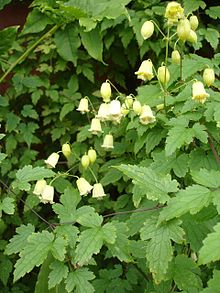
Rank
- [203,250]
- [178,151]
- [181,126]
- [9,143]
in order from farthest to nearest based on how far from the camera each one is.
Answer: [9,143]
[178,151]
[181,126]
[203,250]

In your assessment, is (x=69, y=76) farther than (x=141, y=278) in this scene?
Yes

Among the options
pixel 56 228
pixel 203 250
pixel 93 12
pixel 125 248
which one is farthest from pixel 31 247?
pixel 93 12

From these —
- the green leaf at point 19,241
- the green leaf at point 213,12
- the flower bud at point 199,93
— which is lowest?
the green leaf at point 213,12

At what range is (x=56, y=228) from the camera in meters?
1.37

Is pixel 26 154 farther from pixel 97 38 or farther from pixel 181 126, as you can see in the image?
pixel 181 126

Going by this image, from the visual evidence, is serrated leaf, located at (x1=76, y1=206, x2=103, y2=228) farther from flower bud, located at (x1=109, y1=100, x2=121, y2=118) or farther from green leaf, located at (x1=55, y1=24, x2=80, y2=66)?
green leaf, located at (x1=55, y1=24, x2=80, y2=66)

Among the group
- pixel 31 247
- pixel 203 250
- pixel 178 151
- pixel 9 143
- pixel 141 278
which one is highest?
pixel 203 250

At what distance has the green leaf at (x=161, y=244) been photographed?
1.09 m

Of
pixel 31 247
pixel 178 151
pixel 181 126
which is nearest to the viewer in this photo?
pixel 31 247

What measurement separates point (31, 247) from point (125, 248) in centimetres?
25

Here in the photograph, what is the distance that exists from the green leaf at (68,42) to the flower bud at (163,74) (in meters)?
0.81

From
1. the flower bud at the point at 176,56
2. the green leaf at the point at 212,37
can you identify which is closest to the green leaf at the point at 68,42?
the green leaf at the point at 212,37

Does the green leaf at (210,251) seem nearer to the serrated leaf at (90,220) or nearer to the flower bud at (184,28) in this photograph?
the serrated leaf at (90,220)

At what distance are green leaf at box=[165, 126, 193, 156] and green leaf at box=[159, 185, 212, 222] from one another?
31 centimetres
